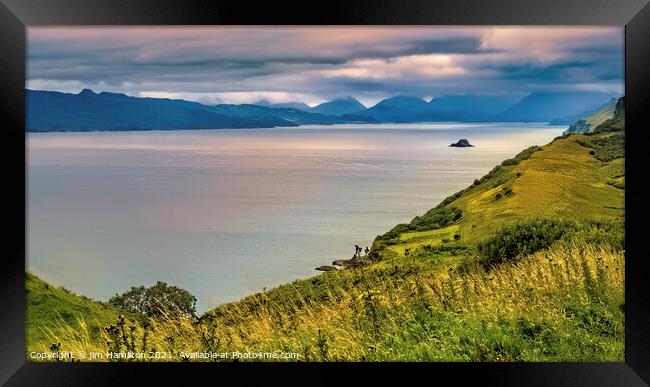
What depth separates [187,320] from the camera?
8625mm

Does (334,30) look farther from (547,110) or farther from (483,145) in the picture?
(547,110)

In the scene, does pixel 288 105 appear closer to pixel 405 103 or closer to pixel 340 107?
pixel 340 107

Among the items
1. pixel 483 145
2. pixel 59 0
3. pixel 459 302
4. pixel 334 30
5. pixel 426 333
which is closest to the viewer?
pixel 59 0

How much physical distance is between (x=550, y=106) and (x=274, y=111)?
4.30m

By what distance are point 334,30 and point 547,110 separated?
370 cm

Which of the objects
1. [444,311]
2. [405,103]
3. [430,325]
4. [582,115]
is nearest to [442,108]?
[405,103]

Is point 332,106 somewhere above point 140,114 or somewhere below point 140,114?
above

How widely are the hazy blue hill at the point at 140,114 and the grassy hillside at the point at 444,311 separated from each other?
261 cm

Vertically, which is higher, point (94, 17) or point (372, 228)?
point (94, 17)

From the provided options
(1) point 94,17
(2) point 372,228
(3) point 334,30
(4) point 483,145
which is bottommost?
(2) point 372,228

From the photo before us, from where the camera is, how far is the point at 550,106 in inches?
456

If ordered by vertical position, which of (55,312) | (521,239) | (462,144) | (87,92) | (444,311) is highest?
(87,92)

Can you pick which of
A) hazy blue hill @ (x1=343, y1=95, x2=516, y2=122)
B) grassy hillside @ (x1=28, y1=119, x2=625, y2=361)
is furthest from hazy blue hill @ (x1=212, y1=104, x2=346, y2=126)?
grassy hillside @ (x1=28, y1=119, x2=625, y2=361)

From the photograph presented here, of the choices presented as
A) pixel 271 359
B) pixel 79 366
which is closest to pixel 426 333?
pixel 271 359
